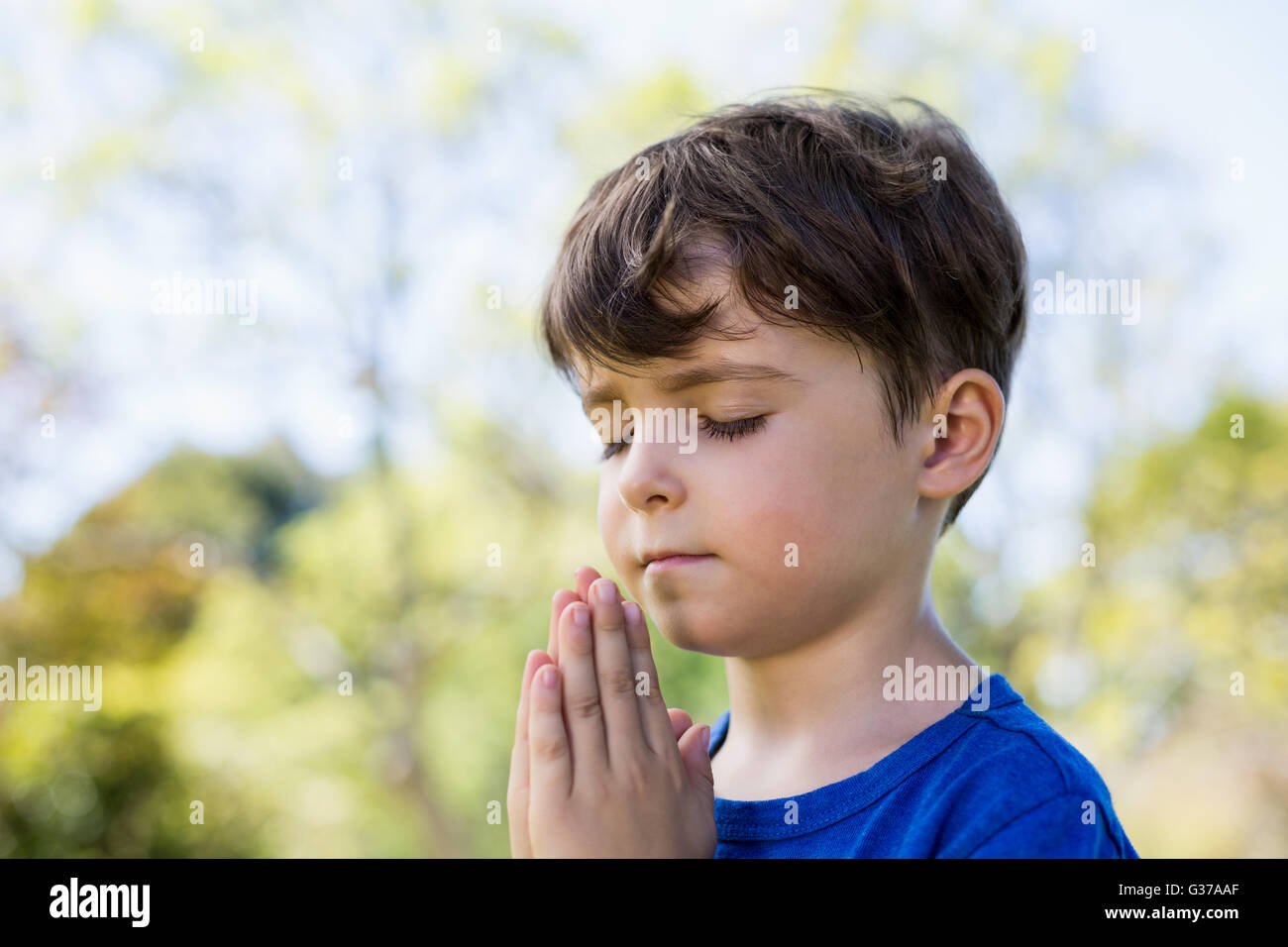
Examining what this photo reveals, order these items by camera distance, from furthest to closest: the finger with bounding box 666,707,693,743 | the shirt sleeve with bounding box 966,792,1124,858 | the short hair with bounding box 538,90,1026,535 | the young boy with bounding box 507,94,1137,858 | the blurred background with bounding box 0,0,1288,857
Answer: the blurred background with bounding box 0,0,1288,857 → the finger with bounding box 666,707,693,743 → the short hair with bounding box 538,90,1026,535 → the young boy with bounding box 507,94,1137,858 → the shirt sleeve with bounding box 966,792,1124,858

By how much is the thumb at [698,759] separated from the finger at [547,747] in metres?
0.16

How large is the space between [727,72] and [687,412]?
879 centimetres

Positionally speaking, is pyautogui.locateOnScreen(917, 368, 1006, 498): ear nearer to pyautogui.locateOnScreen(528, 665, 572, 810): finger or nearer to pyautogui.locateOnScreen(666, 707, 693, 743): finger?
pyautogui.locateOnScreen(666, 707, 693, 743): finger

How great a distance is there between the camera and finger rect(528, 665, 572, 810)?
1.19 metres

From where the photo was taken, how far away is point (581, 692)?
124 cm

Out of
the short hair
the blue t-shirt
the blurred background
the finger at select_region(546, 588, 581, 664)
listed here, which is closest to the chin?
the finger at select_region(546, 588, 581, 664)

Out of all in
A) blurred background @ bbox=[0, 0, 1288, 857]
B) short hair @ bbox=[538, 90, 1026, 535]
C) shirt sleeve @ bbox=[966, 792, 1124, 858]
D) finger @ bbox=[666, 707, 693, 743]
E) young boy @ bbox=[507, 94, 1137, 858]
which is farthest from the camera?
blurred background @ bbox=[0, 0, 1288, 857]

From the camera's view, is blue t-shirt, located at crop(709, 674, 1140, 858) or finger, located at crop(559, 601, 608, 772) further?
finger, located at crop(559, 601, 608, 772)

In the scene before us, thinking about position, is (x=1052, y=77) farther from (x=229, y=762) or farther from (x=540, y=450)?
(x=229, y=762)

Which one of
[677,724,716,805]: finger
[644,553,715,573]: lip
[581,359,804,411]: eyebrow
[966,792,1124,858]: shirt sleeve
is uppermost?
[581,359,804,411]: eyebrow

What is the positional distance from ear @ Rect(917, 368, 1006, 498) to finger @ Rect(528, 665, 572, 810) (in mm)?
558

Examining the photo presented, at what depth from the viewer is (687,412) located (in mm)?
1276

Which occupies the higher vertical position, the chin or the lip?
the lip
